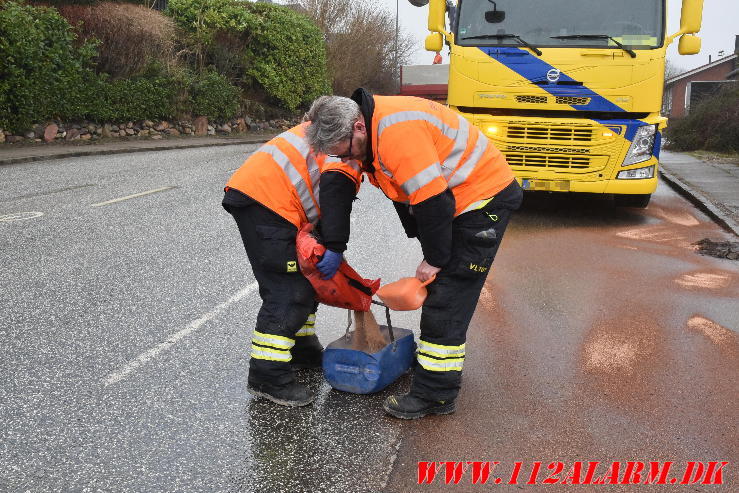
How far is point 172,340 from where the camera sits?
14.6 ft

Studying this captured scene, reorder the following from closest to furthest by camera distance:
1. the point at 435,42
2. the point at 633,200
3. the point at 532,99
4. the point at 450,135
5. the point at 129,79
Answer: the point at 450,135 < the point at 532,99 < the point at 435,42 < the point at 633,200 < the point at 129,79

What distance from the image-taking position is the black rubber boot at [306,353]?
4090 mm

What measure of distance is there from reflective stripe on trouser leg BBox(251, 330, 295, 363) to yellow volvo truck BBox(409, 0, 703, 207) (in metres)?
5.43

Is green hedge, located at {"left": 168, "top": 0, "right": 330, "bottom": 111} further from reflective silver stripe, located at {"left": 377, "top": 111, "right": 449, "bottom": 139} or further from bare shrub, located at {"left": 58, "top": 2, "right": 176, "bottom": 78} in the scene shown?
reflective silver stripe, located at {"left": 377, "top": 111, "right": 449, "bottom": 139}

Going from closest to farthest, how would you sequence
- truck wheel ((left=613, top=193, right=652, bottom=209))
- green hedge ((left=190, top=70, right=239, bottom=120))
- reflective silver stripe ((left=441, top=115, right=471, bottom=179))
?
reflective silver stripe ((left=441, top=115, right=471, bottom=179)) < truck wheel ((left=613, top=193, right=652, bottom=209)) < green hedge ((left=190, top=70, right=239, bottom=120))

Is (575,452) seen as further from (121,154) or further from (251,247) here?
(121,154)

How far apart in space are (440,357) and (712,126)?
19576 millimetres

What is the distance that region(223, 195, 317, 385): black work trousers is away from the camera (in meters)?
3.51

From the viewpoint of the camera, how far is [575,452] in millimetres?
3199

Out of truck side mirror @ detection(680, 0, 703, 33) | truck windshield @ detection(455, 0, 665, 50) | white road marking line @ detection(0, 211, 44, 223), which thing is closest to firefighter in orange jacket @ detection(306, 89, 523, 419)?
truck windshield @ detection(455, 0, 665, 50)

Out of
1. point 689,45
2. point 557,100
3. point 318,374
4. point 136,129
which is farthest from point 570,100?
point 136,129

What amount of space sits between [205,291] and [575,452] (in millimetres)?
3182

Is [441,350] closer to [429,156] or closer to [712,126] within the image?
[429,156]

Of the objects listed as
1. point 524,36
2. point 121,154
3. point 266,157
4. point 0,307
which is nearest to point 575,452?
point 266,157
